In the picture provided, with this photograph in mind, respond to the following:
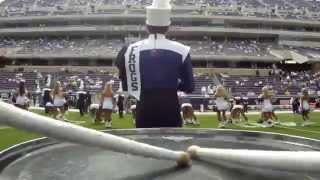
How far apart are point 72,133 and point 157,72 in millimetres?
2487

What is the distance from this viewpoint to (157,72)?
4773 mm

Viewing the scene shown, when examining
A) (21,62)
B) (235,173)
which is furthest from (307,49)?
(235,173)

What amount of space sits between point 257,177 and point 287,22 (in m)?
60.3

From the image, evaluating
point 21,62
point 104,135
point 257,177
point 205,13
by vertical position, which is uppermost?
point 104,135

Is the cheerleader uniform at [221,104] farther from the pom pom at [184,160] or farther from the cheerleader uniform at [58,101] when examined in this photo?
the pom pom at [184,160]

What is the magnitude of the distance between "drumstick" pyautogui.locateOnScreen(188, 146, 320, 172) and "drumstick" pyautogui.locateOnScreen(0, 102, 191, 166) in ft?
0.31

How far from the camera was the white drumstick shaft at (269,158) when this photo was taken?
2.26 meters

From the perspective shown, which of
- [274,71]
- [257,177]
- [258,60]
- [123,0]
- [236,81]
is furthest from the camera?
[123,0]

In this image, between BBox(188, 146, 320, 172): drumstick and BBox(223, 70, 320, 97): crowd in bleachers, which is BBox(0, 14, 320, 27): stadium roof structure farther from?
BBox(188, 146, 320, 172): drumstick

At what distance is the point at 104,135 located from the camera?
8.01ft

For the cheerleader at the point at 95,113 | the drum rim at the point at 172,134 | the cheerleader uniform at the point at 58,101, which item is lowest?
the cheerleader at the point at 95,113

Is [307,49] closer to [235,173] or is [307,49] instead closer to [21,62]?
[21,62]

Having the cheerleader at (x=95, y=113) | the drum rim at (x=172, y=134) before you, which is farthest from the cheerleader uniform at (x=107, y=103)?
the drum rim at (x=172, y=134)

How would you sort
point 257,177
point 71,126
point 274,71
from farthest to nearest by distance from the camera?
point 274,71
point 257,177
point 71,126
